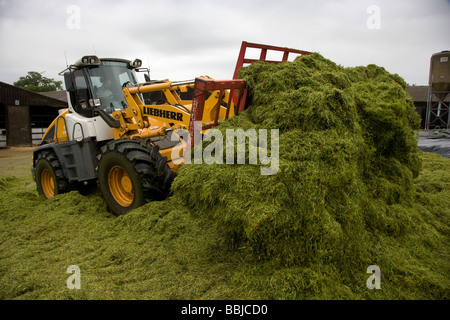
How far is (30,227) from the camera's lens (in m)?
4.84

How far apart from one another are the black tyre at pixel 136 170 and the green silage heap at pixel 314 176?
3.51ft

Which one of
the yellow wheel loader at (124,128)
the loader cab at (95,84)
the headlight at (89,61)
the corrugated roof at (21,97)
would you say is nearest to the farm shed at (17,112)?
the corrugated roof at (21,97)

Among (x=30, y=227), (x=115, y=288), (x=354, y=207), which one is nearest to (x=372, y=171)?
(x=354, y=207)

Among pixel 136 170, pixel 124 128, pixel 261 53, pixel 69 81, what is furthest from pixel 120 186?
pixel 261 53

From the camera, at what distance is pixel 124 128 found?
5.70 m

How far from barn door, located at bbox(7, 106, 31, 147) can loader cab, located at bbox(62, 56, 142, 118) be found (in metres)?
16.4

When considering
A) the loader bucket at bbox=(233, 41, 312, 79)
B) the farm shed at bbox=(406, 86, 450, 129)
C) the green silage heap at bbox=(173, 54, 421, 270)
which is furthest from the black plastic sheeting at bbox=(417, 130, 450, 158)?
the farm shed at bbox=(406, 86, 450, 129)

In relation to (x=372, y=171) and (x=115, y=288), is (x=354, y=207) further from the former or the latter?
(x=115, y=288)

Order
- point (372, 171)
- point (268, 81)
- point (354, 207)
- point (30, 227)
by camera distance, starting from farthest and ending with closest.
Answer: point (30, 227) → point (372, 171) → point (268, 81) → point (354, 207)

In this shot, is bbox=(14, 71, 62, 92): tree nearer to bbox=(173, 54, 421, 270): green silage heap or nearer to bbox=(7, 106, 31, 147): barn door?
bbox=(7, 106, 31, 147): barn door

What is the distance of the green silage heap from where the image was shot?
9.59ft

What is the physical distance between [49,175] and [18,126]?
15786mm

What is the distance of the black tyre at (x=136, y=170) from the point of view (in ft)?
15.0
